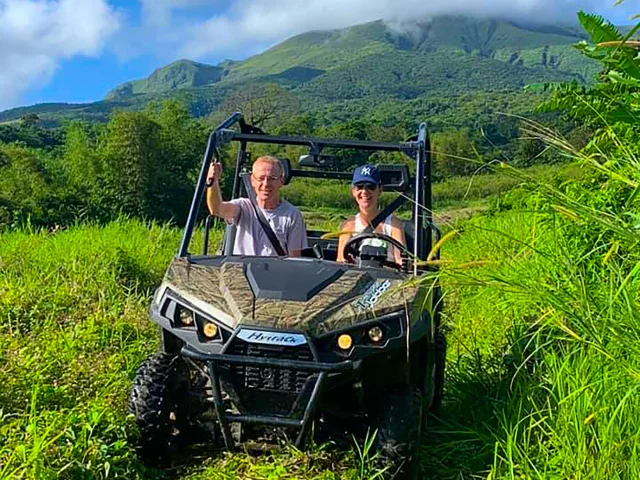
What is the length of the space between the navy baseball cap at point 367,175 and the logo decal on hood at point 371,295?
90 cm

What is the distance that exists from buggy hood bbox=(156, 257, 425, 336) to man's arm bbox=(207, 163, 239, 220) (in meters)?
0.56

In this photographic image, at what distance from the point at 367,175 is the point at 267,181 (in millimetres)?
565

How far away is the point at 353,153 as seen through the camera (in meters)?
5.38

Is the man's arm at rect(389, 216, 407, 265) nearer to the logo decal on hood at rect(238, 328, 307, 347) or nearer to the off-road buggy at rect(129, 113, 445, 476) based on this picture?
the off-road buggy at rect(129, 113, 445, 476)

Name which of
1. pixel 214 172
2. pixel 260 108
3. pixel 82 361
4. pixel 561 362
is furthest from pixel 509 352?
pixel 260 108

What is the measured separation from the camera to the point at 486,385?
4.07m

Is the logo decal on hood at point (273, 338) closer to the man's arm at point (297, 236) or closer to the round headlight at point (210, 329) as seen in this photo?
the round headlight at point (210, 329)

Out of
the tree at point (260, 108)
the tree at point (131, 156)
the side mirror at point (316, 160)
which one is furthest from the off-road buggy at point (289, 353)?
the tree at point (131, 156)

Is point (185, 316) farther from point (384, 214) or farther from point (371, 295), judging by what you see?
point (384, 214)

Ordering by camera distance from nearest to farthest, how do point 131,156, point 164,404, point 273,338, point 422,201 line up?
point 273,338 → point 164,404 → point 422,201 → point 131,156

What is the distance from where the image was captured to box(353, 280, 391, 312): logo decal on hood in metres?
3.14

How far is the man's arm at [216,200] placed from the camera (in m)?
3.96

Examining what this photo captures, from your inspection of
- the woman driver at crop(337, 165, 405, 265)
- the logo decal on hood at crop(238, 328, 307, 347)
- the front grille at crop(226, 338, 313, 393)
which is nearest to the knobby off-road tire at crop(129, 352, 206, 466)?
the front grille at crop(226, 338, 313, 393)

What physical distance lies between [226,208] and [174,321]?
110 cm
